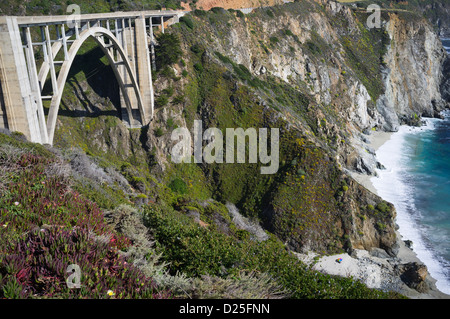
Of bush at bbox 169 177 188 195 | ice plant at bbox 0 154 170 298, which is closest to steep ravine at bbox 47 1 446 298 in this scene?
bush at bbox 169 177 188 195

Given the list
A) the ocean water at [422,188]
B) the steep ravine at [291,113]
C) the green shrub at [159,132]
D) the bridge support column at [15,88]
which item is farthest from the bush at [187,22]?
the ocean water at [422,188]

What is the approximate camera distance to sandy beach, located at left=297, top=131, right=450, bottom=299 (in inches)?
1139

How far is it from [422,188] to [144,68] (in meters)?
40.5

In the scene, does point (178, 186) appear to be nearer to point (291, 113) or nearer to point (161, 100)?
point (161, 100)

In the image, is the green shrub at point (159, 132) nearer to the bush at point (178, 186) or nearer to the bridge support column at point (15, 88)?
the bush at point (178, 186)

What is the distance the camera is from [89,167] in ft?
69.7

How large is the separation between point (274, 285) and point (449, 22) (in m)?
186

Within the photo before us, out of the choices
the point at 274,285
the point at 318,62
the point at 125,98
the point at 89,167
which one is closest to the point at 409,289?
the point at 274,285

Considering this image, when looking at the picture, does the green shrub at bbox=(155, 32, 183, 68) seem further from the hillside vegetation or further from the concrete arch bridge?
the concrete arch bridge

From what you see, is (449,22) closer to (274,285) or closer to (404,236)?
(404,236)

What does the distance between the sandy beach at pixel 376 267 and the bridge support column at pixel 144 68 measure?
23.5 metres

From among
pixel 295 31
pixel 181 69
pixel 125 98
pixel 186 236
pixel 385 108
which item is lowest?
pixel 385 108

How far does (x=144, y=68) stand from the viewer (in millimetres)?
36469

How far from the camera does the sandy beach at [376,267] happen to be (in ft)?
94.9
